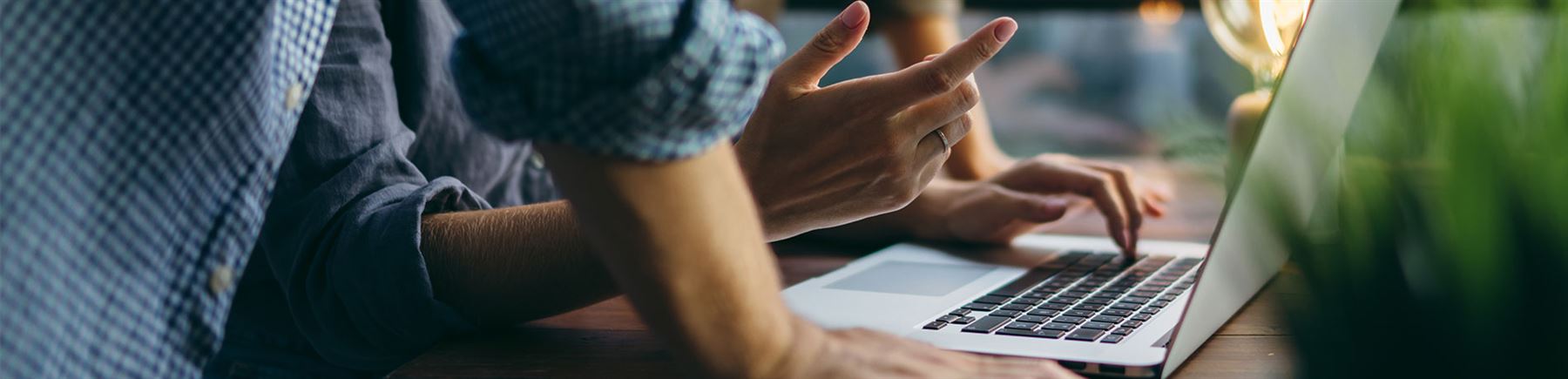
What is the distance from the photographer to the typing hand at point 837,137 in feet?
2.23

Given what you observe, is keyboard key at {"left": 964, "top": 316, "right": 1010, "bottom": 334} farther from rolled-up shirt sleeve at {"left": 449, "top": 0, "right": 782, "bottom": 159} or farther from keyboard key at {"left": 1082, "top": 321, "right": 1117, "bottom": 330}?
rolled-up shirt sleeve at {"left": 449, "top": 0, "right": 782, "bottom": 159}

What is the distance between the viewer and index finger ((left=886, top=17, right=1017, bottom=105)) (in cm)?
64

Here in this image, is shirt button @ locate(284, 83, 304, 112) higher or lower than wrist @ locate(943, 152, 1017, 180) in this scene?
higher

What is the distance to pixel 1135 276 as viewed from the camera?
2.70 ft

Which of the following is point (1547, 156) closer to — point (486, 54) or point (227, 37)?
point (486, 54)

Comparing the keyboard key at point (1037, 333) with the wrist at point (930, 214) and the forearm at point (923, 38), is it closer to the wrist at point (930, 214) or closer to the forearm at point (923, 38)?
the wrist at point (930, 214)

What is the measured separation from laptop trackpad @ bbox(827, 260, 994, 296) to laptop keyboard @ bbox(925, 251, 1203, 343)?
4 cm

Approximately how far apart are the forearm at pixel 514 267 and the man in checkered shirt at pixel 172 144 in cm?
15

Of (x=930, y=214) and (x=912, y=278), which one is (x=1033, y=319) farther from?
(x=930, y=214)

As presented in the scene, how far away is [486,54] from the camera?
1.50 ft

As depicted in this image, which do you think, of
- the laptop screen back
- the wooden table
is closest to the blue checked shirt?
the wooden table

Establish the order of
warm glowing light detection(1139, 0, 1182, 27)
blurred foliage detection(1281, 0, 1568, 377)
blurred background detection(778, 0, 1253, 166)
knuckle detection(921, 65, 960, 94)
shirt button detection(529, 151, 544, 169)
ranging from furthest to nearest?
blurred background detection(778, 0, 1253, 166) → warm glowing light detection(1139, 0, 1182, 27) → shirt button detection(529, 151, 544, 169) → knuckle detection(921, 65, 960, 94) → blurred foliage detection(1281, 0, 1568, 377)

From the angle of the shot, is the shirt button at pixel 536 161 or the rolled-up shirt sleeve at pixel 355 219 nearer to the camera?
the rolled-up shirt sleeve at pixel 355 219

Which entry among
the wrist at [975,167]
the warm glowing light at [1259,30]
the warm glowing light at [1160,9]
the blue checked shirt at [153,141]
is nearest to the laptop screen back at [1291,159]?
the blue checked shirt at [153,141]
